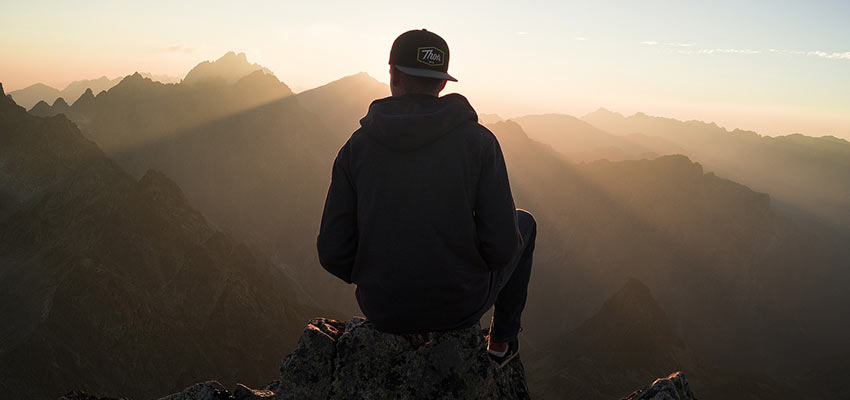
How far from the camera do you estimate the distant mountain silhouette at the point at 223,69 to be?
5602 inches

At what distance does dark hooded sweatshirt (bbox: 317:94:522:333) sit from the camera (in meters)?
2.60

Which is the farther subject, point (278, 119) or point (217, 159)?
point (278, 119)

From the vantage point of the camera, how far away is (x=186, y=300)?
46.2 metres

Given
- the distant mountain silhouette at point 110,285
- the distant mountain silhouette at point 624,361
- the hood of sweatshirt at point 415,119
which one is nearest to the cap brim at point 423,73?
the hood of sweatshirt at point 415,119

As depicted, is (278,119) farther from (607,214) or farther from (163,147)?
(607,214)

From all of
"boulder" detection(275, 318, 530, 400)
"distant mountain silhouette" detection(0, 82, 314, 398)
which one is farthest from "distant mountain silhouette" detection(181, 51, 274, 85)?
"boulder" detection(275, 318, 530, 400)

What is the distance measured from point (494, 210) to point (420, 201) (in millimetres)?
506

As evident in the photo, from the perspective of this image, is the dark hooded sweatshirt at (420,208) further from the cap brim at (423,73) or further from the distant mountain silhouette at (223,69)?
the distant mountain silhouette at (223,69)

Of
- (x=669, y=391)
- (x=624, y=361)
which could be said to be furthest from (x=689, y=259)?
(x=669, y=391)

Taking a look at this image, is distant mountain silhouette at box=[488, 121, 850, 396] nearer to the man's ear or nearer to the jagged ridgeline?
the jagged ridgeline

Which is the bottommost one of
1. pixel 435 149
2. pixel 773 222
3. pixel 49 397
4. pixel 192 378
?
pixel 773 222

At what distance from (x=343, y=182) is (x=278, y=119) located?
4833 inches

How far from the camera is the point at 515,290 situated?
3818mm

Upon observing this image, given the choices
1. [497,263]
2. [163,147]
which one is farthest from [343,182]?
[163,147]
